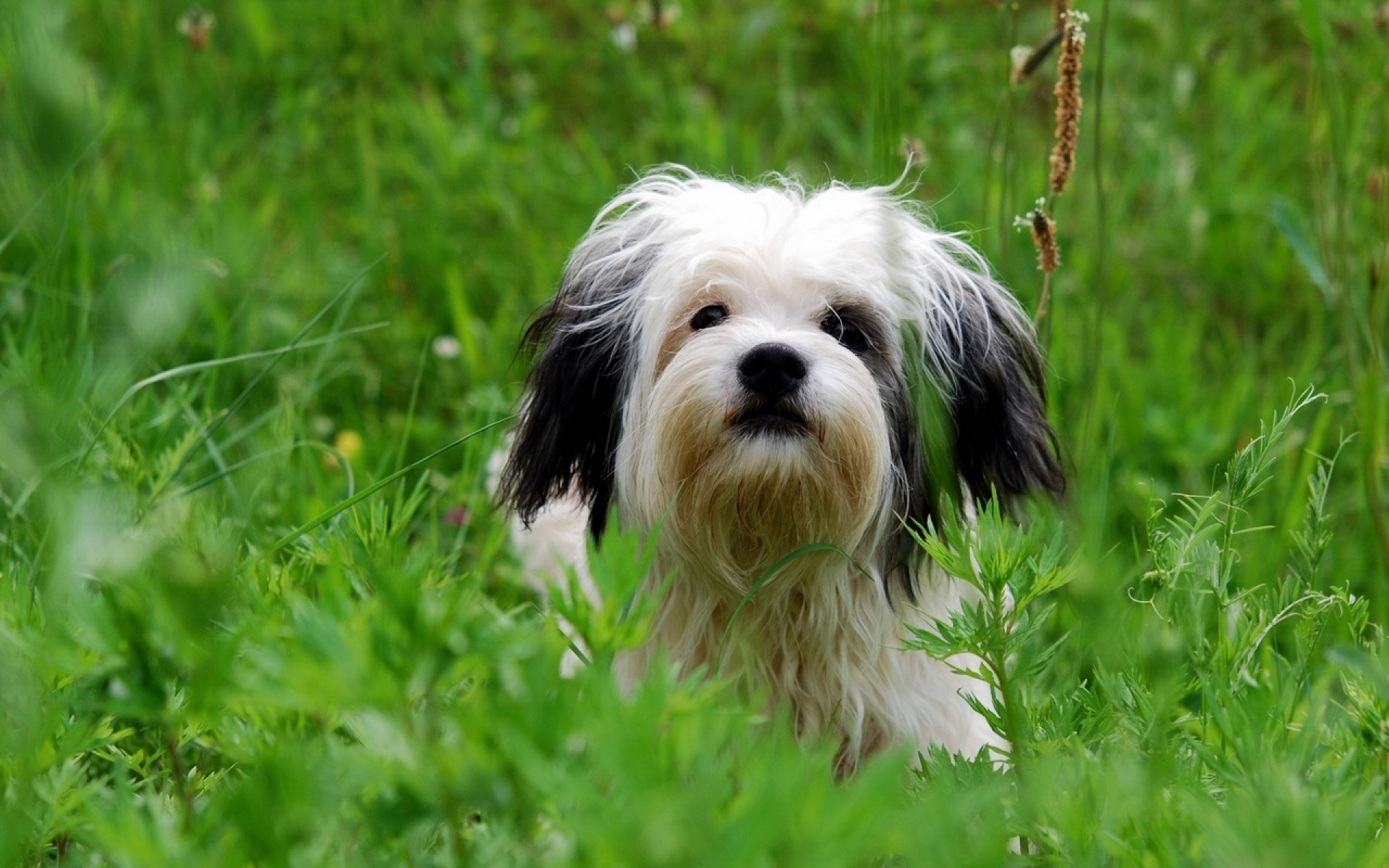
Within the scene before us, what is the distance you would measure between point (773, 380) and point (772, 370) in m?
0.01

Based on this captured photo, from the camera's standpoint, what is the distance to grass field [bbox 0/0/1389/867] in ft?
3.61

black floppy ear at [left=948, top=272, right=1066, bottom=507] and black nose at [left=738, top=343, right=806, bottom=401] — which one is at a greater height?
black nose at [left=738, top=343, right=806, bottom=401]

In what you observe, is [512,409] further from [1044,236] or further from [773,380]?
[1044,236]

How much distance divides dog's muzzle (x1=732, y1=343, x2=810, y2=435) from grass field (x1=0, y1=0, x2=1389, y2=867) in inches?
15.9

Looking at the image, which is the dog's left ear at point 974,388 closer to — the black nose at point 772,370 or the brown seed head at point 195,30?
the black nose at point 772,370

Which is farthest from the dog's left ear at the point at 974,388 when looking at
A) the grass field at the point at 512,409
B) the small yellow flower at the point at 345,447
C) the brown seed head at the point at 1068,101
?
the small yellow flower at the point at 345,447

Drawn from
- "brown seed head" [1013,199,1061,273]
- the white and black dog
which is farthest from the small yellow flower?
"brown seed head" [1013,199,1061,273]

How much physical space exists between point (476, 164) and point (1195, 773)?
326 cm

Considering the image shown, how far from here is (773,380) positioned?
208cm

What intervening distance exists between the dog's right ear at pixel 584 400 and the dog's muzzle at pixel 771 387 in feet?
1.30

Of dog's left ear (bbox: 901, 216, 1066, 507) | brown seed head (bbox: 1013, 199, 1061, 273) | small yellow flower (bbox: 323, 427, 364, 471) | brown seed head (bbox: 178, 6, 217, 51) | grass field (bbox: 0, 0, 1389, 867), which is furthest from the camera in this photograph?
brown seed head (bbox: 178, 6, 217, 51)

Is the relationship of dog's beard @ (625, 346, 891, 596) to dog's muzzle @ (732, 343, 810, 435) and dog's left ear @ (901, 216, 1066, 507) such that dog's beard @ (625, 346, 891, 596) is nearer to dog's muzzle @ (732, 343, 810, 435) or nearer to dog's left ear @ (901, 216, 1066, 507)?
dog's muzzle @ (732, 343, 810, 435)

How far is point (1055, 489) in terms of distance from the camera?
2455 mm

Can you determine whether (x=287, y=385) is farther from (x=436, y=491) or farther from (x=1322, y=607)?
(x=1322, y=607)
